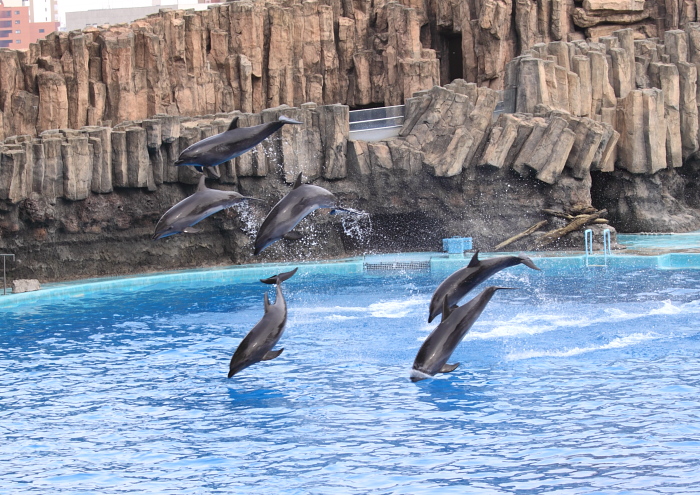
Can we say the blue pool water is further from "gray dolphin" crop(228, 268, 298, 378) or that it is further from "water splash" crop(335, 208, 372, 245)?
"water splash" crop(335, 208, 372, 245)

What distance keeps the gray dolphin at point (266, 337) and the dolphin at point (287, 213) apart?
37cm

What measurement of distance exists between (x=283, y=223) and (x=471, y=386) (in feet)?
8.75

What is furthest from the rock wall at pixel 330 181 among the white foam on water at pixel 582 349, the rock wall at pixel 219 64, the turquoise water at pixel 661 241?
the white foam on water at pixel 582 349

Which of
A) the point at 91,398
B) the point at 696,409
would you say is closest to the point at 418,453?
the point at 696,409

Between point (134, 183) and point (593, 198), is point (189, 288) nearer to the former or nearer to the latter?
point (134, 183)

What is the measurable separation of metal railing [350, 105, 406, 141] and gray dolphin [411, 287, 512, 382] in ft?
34.0

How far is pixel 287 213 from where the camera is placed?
201 inches

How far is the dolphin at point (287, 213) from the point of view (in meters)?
5.04

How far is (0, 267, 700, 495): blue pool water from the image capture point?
5.15 m

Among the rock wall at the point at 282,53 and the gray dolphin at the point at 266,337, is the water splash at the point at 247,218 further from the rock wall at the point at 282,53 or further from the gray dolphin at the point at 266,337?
the gray dolphin at the point at 266,337

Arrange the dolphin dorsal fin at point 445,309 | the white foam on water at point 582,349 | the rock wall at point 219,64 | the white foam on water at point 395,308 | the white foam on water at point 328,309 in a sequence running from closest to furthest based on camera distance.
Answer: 1. the dolphin dorsal fin at point 445,309
2. the white foam on water at point 582,349
3. the white foam on water at point 395,308
4. the white foam on water at point 328,309
5. the rock wall at point 219,64

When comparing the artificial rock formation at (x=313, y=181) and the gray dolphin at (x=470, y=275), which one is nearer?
the gray dolphin at (x=470, y=275)

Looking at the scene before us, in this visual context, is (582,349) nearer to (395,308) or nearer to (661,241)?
(395,308)


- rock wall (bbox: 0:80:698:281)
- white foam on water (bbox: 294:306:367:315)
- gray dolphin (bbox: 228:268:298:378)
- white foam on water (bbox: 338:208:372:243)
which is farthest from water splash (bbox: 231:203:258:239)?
gray dolphin (bbox: 228:268:298:378)
